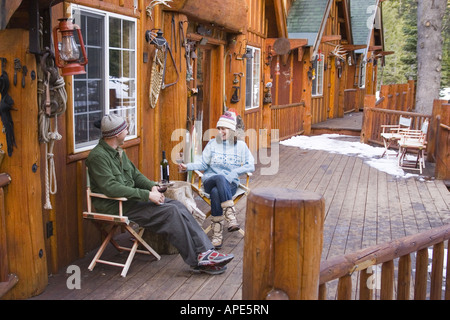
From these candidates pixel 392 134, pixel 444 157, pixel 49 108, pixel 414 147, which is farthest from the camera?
pixel 392 134

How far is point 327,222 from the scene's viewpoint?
6.47 metres

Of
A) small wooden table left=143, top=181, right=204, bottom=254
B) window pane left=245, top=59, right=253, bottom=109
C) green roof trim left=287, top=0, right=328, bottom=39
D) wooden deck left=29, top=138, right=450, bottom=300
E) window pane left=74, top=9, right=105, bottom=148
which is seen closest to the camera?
wooden deck left=29, top=138, right=450, bottom=300

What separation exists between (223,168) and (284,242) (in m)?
Result: 3.91

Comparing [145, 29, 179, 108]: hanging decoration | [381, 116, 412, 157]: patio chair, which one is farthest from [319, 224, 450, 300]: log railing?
[381, 116, 412, 157]: patio chair

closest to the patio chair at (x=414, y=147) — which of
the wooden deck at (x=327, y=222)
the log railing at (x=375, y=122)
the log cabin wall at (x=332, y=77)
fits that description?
the wooden deck at (x=327, y=222)

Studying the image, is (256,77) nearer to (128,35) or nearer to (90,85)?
(128,35)

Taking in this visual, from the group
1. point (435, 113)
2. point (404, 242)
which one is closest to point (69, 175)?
point (404, 242)

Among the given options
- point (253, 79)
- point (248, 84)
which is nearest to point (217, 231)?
point (248, 84)

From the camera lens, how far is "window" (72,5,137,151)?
4.96 meters

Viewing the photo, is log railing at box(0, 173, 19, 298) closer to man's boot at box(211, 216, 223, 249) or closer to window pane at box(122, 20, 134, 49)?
man's boot at box(211, 216, 223, 249)

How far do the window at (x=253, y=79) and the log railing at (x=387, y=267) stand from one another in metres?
7.70

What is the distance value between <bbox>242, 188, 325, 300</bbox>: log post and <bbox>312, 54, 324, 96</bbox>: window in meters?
16.2
